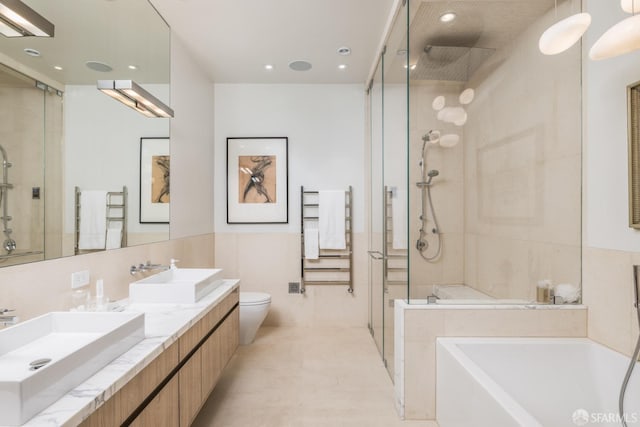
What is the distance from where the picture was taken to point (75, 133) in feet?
5.10

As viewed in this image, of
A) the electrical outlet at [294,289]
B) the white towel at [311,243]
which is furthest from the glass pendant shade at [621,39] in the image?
the electrical outlet at [294,289]

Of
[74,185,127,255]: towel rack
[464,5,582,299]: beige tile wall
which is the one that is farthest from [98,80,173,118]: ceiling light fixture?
[464,5,582,299]: beige tile wall

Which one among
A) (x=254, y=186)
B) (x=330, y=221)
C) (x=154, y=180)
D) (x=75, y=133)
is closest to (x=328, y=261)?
(x=330, y=221)

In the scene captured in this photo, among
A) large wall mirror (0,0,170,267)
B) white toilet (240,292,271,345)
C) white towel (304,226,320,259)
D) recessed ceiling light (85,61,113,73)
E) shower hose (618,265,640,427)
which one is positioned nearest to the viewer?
large wall mirror (0,0,170,267)

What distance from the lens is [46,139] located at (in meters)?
1.40

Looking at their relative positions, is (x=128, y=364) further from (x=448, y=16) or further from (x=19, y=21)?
(x=448, y=16)

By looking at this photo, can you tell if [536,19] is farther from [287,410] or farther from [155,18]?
[287,410]

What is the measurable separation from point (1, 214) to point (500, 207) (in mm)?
2396

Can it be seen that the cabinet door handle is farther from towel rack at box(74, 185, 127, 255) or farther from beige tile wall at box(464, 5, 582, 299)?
towel rack at box(74, 185, 127, 255)

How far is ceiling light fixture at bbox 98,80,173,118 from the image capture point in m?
1.69

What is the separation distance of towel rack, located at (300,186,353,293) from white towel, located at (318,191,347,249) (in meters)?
0.08

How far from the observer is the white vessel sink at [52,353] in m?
0.75

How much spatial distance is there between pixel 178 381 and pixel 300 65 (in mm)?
2722

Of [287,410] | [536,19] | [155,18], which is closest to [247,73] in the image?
[155,18]
